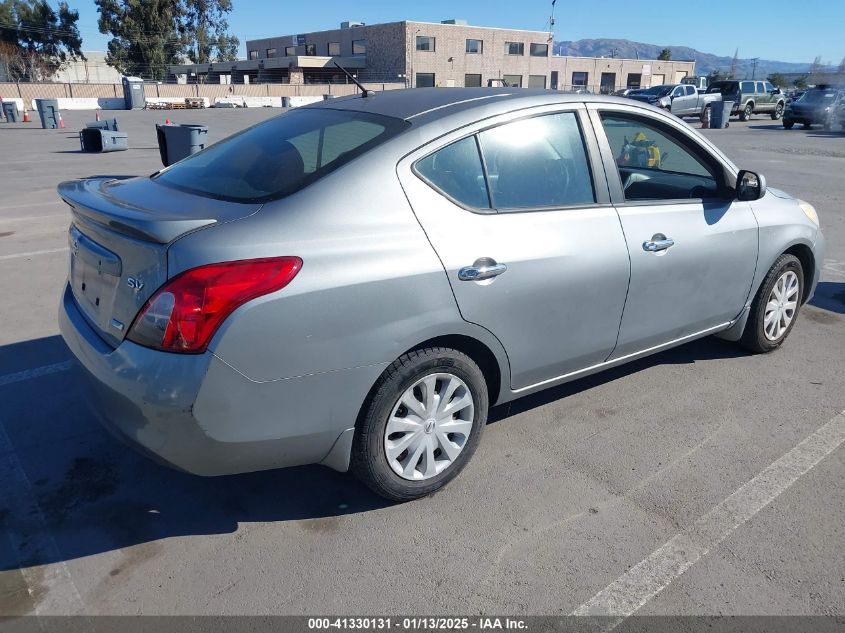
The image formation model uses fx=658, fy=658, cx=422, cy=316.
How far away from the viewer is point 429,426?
294 cm

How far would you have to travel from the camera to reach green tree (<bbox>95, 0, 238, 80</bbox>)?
69.9m

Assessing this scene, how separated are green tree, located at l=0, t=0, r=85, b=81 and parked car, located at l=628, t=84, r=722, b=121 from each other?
59.2 m

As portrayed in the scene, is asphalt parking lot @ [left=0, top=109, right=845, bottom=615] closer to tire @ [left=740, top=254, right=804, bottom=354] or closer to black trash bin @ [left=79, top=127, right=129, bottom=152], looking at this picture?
tire @ [left=740, top=254, right=804, bottom=354]

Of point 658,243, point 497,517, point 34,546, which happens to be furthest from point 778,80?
point 34,546

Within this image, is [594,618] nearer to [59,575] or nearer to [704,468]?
[704,468]

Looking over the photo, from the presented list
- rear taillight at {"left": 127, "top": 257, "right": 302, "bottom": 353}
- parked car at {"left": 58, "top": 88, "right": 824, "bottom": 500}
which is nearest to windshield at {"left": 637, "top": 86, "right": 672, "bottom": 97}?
parked car at {"left": 58, "top": 88, "right": 824, "bottom": 500}

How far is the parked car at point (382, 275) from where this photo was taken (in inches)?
94.7

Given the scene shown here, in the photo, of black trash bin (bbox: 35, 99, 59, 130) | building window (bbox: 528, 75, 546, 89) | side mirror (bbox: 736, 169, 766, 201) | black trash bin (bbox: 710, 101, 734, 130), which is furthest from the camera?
building window (bbox: 528, 75, 546, 89)

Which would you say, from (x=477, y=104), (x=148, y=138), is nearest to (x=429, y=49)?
(x=148, y=138)

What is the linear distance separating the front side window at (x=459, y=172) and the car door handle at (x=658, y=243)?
1.06 metres

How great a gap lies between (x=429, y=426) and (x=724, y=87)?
37694 mm

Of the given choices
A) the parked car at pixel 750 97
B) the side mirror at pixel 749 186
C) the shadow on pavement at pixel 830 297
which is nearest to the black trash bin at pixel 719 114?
the parked car at pixel 750 97

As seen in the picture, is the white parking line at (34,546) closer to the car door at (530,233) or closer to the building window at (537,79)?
the car door at (530,233)

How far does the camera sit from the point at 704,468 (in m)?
3.31
